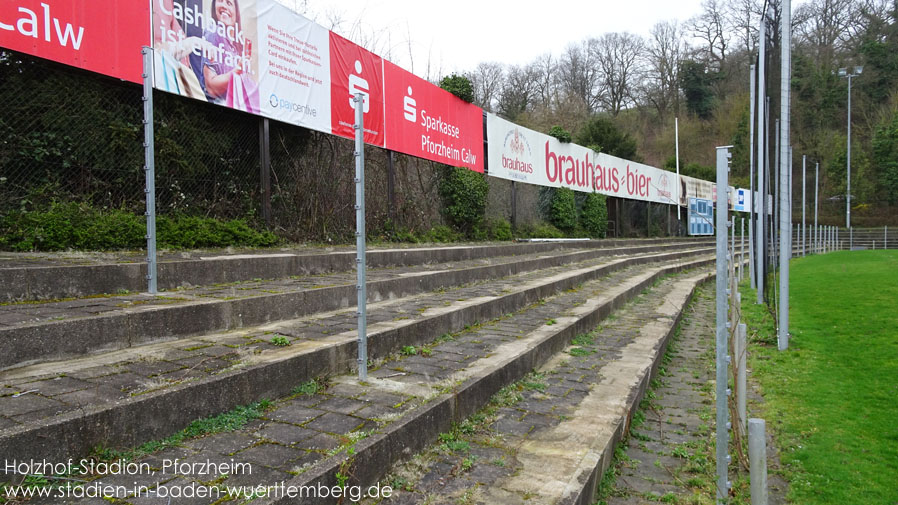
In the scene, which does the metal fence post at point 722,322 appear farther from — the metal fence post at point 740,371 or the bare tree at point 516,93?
the bare tree at point 516,93

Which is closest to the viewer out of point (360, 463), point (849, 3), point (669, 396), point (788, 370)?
point (360, 463)

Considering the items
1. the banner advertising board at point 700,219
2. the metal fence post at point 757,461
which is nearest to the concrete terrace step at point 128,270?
the metal fence post at point 757,461

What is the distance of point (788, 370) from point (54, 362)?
5959mm

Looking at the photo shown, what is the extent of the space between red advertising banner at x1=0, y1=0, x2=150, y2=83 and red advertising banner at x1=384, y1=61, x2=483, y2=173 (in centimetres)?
423

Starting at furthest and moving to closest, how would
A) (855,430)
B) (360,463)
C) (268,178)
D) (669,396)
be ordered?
(268,178), (669,396), (855,430), (360,463)

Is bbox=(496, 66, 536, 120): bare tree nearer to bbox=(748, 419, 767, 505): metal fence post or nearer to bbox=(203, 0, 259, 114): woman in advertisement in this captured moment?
bbox=(203, 0, 259, 114): woman in advertisement

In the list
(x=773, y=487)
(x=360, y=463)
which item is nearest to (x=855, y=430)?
(x=773, y=487)

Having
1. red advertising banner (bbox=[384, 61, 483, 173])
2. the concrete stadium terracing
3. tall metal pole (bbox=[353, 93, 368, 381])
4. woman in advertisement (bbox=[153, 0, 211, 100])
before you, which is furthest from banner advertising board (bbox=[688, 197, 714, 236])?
tall metal pole (bbox=[353, 93, 368, 381])

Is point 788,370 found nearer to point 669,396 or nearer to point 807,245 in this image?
point 669,396

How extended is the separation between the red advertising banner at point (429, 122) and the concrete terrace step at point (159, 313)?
4328 mm

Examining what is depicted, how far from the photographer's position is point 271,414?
251 cm

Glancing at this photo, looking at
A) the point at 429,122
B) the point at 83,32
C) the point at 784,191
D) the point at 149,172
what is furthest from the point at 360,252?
the point at 429,122

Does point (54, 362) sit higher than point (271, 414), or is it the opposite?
point (54, 362)

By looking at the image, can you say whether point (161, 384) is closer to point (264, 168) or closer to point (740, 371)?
point (740, 371)
